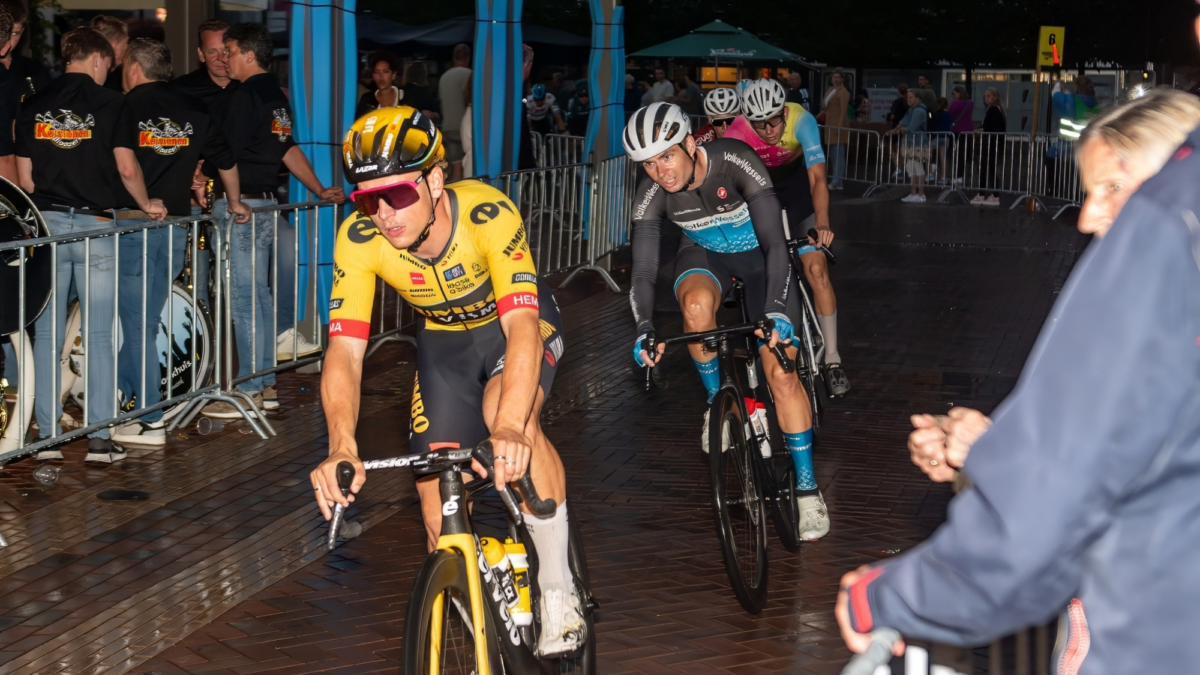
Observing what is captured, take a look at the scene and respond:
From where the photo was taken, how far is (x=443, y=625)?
3.20 metres

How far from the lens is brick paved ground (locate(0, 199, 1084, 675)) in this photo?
4891mm

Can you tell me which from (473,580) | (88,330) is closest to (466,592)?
(473,580)

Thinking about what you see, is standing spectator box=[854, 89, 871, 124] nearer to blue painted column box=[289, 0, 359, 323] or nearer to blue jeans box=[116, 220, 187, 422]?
blue painted column box=[289, 0, 359, 323]

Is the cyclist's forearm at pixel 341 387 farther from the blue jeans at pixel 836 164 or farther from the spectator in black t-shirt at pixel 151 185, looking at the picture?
the blue jeans at pixel 836 164

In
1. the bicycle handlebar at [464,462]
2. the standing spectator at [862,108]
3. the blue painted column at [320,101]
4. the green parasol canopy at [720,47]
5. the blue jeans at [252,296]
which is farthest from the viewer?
the standing spectator at [862,108]

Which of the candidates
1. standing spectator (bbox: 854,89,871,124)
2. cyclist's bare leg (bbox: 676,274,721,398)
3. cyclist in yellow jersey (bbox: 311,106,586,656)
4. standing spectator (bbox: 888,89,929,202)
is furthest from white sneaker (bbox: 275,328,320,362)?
standing spectator (bbox: 854,89,871,124)

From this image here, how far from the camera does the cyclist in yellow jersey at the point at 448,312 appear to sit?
3.62 metres

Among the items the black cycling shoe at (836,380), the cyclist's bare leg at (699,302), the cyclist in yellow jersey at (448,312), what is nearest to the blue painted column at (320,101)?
the black cycling shoe at (836,380)

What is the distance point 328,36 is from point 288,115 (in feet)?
2.84

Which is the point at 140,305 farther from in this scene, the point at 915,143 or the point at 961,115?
the point at 961,115

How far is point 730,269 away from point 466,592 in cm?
333

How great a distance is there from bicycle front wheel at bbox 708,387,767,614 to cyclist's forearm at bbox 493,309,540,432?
57.8 inches

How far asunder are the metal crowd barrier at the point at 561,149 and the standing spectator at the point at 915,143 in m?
6.90

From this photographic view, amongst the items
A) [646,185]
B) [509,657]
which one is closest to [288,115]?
[646,185]
